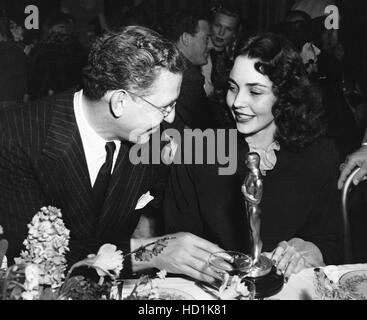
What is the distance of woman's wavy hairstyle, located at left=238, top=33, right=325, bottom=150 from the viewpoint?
1.98m

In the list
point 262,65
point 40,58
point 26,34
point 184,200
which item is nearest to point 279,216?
point 184,200

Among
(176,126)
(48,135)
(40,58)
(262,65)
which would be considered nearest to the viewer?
(48,135)

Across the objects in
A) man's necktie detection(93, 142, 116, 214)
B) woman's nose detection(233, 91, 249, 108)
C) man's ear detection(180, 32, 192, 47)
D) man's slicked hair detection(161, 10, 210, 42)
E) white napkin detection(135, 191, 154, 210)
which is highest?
man's slicked hair detection(161, 10, 210, 42)

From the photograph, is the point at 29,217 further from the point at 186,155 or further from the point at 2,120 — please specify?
the point at 186,155

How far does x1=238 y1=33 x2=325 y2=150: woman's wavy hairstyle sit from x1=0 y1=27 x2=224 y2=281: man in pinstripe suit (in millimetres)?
412

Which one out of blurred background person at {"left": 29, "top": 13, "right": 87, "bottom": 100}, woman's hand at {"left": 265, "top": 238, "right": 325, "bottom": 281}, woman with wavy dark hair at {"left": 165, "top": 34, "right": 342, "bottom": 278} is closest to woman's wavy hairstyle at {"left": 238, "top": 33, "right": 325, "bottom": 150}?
woman with wavy dark hair at {"left": 165, "top": 34, "right": 342, "bottom": 278}

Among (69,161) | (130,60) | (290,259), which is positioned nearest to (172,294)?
(290,259)

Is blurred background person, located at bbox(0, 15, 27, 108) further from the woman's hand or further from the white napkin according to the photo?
the woman's hand

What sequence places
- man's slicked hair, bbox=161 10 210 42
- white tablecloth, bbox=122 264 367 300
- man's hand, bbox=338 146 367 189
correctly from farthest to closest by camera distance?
man's slicked hair, bbox=161 10 210 42, man's hand, bbox=338 146 367 189, white tablecloth, bbox=122 264 367 300

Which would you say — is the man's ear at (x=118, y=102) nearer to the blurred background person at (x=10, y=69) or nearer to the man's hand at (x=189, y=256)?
the man's hand at (x=189, y=256)

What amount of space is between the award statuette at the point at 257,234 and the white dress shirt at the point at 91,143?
2.29ft

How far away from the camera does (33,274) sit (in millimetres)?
978
